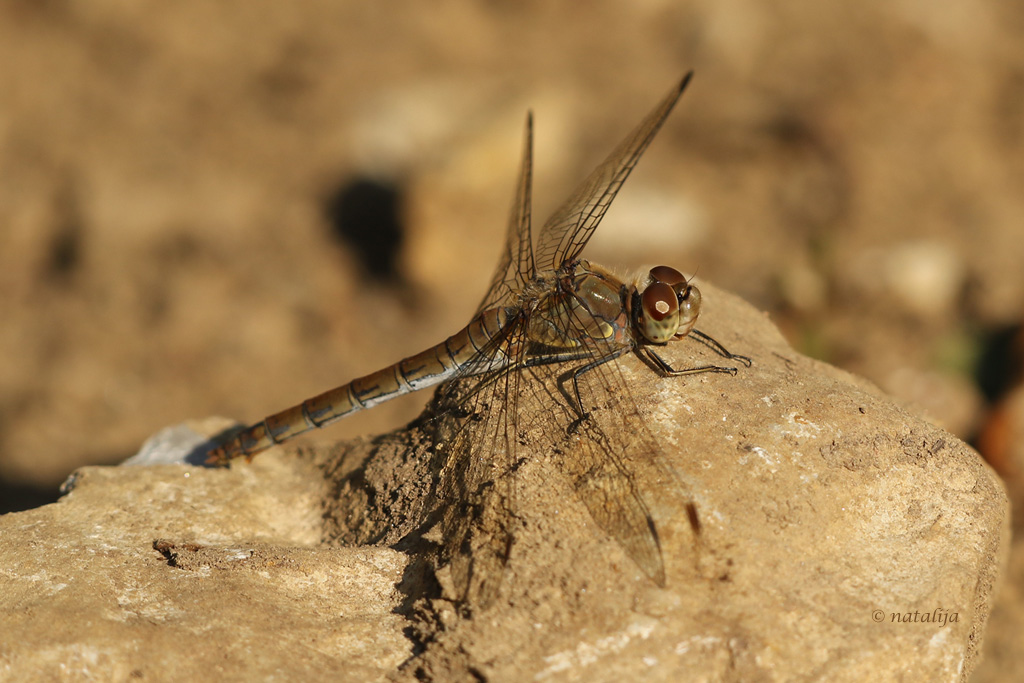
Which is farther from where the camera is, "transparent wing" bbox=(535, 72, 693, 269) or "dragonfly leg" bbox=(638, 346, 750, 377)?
"transparent wing" bbox=(535, 72, 693, 269)

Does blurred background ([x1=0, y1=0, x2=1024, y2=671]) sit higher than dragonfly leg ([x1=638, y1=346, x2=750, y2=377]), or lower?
higher

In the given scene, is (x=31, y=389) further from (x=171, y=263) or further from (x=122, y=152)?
(x=122, y=152)

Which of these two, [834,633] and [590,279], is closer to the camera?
[834,633]

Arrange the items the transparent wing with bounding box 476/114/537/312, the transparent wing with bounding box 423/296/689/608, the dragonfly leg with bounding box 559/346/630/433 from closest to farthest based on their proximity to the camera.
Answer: the transparent wing with bounding box 423/296/689/608 < the dragonfly leg with bounding box 559/346/630/433 < the transparent wing with bounding box 476/114/537/312

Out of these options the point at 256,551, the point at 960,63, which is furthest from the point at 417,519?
the point at 960,63

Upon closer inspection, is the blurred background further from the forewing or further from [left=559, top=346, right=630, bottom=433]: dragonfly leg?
[left=559, top=346, right=630, bottom=433]: dragonfly leg

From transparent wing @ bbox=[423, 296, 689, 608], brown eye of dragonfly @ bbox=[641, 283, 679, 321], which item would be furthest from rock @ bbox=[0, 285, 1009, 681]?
brown eye of dragonfly @ bbox=[641, 283, 679, 321]

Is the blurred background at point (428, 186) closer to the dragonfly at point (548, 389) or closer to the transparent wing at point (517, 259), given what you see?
the transparent wing at point (517, 259)
